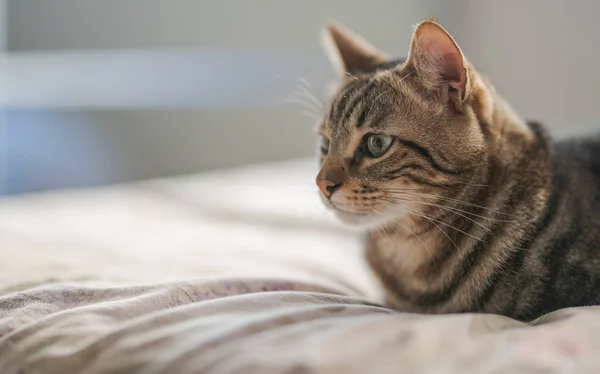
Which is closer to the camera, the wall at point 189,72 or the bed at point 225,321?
the bed at point 225,321

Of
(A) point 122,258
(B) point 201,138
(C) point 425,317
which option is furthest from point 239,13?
(C) point 425,317

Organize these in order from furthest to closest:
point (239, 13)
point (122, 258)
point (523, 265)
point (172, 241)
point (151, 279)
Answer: point (239, 13) < point (172, 241) < point (122, 258) < point (151, 279) < point (523, 265)

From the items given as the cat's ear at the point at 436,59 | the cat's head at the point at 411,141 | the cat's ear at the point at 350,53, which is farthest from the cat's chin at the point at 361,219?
the cat's ear at the point at 350,53

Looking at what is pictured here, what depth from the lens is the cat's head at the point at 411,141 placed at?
941mm

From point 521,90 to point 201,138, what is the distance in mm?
1455

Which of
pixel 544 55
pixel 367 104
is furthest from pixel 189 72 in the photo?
pixel 367 104

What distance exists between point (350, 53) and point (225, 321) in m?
0.73

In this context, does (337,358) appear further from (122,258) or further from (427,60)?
(122,258)

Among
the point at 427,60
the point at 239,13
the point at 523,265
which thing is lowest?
the point at 523,265

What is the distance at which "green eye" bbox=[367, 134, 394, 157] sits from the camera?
3.16ft

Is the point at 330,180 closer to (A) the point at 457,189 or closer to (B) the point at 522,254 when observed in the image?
(A) the point at 457,189

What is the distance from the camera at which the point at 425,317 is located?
27.2 inches

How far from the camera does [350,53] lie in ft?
4.06

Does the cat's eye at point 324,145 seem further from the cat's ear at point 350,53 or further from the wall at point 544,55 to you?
the wall at point 544,55
